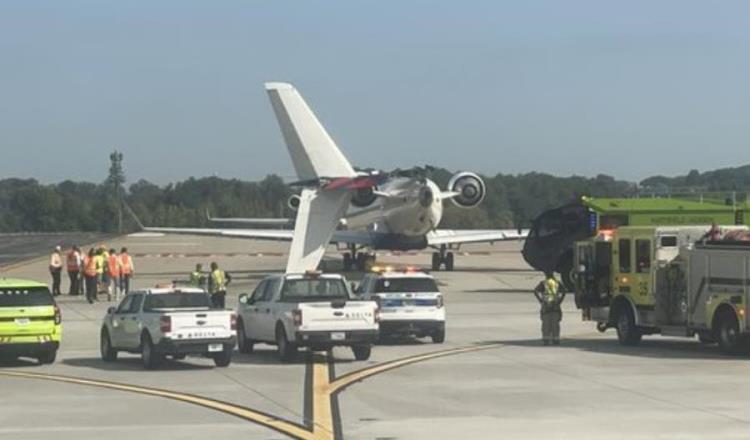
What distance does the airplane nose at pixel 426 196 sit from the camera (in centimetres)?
6012

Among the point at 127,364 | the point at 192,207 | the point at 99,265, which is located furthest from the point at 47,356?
the point at 192,207

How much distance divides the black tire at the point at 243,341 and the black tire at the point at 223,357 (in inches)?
124

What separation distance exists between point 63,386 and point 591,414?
29.7 feet

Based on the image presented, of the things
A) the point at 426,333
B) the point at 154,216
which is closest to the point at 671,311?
the point at 426,333

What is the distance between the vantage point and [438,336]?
31.2 meters

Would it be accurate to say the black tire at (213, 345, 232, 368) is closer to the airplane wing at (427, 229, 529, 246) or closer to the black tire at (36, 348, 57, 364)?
the black tire at (36, 348, 57, 364)

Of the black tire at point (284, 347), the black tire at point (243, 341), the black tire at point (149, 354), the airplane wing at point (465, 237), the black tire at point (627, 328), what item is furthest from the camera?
the airplane wing at point (465, 237)

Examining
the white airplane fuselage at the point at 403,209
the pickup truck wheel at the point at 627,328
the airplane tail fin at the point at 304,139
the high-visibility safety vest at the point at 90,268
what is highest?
the airplane tail fin at the point at 304,139

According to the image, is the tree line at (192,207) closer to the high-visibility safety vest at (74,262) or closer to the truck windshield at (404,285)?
the high-visibility safety vest at (74,262)

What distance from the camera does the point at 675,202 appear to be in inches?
1722

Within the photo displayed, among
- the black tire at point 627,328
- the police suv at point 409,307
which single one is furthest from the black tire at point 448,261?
the black tire at point 627,328

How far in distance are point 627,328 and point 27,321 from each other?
41.3ft

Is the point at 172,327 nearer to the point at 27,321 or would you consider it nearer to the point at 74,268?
the point at 27,321

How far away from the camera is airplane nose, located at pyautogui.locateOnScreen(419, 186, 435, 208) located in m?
60.1
